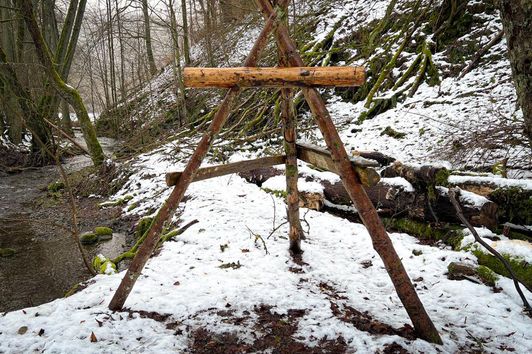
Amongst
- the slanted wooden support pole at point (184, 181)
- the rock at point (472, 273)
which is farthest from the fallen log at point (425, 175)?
the slanted wooden support pole at point (184, 181)

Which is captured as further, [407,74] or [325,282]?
[407,74]

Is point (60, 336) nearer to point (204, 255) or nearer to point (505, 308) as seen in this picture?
point (204, 255)

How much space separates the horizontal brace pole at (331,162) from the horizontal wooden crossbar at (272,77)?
607 millimetres

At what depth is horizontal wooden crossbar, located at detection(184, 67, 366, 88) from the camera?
2576 millimetres

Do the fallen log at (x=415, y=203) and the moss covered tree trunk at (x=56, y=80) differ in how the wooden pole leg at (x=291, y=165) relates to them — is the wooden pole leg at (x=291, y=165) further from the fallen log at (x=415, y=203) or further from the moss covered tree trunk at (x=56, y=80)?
the moss covered tree trunk at (x=56, y=80)

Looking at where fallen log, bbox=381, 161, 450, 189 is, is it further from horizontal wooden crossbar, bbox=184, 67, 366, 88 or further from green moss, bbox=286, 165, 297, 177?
horizontal wooden crossbar, bbox=184, 67, 366, 88

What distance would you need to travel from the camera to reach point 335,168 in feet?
9.16

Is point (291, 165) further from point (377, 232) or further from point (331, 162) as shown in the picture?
point (377, 232)

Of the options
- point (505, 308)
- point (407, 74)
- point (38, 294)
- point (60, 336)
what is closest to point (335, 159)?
point (505, 308)

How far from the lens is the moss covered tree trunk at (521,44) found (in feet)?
7.04

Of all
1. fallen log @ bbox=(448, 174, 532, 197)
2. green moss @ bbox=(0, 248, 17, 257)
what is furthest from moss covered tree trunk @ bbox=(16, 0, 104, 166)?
fallen log @ bbox=(448, 174, 532, 197)

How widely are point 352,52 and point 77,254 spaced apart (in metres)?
8.70

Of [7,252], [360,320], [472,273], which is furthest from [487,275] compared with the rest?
[7,252]

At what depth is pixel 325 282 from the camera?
11.5 ft
